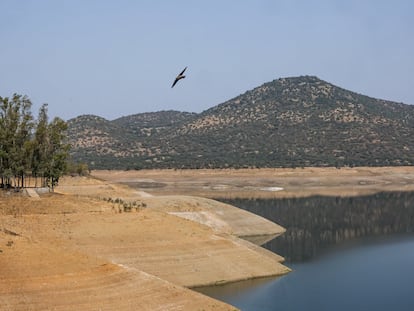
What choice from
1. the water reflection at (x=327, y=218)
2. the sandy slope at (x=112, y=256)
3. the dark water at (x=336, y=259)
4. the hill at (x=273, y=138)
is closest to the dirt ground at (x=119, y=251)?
the sandy slope at (x=112, y=256)

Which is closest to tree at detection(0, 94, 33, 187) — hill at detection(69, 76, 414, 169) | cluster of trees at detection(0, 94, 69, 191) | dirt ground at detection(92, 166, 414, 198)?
cluster of trees at detection(0, 94, 69, 191)

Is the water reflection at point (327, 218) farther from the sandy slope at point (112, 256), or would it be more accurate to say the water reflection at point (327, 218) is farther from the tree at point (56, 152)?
the tree at point (56, 152)

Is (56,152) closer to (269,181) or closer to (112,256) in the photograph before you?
(112,256)

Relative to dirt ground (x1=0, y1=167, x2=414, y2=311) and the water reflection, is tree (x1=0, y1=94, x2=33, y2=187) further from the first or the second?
the water reflection

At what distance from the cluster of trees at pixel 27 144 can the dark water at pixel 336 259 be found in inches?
745

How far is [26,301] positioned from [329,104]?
161 meters

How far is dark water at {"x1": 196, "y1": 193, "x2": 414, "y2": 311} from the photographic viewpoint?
119 feet

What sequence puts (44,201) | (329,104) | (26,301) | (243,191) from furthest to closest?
1. (329,104)
2. (243,191)
3. (44,201)
4. (26,301)

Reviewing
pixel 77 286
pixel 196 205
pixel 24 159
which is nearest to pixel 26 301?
pixel 77 286

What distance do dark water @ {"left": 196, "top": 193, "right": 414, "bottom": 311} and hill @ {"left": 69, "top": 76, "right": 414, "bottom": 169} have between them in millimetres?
56192

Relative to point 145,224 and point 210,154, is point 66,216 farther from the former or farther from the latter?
point 210,154

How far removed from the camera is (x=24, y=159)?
5391 cm

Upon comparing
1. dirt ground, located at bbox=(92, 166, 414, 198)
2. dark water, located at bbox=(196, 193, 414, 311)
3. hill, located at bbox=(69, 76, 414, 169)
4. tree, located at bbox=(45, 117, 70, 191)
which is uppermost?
hill, located at bbox=(69, 76, 414, 169)

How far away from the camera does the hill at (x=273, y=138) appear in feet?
473
